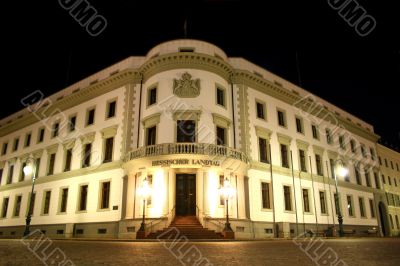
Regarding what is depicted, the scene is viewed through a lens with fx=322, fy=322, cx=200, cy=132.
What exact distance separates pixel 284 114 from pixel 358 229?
14.9 meters

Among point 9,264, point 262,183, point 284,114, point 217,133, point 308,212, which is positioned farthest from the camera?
point 284,114

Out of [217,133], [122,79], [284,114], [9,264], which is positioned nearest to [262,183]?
[217,133]

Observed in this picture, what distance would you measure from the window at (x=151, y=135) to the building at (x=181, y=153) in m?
0.09

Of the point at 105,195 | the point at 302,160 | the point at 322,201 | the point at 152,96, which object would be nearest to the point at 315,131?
the point at 302,160

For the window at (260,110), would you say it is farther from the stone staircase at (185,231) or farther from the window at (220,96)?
the stone staircase at (185,231)

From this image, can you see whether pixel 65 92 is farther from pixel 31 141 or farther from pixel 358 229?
pixel 358 229

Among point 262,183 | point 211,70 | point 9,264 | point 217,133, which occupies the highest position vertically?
point 211,70

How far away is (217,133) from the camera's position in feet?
79.8

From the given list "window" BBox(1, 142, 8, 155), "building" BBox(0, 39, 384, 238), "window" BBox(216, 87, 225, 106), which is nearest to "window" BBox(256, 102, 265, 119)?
"building" BBox(0, 39, 384, 238)

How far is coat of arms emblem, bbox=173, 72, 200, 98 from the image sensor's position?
24.0 metres

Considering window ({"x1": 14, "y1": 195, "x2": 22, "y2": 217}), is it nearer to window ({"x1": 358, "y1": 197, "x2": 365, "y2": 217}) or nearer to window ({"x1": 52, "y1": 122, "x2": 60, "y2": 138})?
window ({"x1": 52, "y1": 122, "x2": 60, "y2": 138})

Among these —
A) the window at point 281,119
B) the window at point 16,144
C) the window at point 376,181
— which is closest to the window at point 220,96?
the window at point 281,119

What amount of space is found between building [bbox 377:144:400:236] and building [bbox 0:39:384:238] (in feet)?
40.1

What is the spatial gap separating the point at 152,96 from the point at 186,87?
10.3 ft
